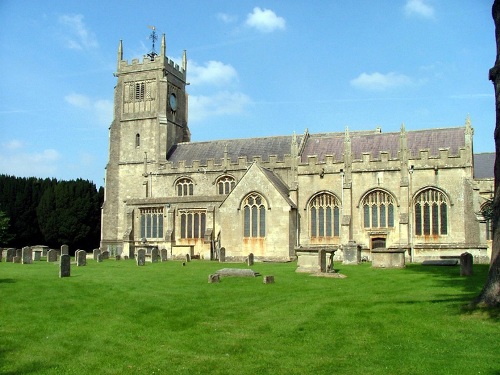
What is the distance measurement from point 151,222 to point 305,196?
444 inches

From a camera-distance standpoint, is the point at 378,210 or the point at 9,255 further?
the point at 378,210

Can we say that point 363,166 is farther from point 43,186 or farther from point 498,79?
point 43,186

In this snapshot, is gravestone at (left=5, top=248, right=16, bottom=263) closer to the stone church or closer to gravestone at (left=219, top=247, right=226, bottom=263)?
the stone church

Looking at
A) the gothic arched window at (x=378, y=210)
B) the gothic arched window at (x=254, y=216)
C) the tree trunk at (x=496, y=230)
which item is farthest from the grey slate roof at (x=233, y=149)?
the tree trunk at (x=496, y=230)

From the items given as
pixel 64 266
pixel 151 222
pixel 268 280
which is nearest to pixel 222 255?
pixel 151 222

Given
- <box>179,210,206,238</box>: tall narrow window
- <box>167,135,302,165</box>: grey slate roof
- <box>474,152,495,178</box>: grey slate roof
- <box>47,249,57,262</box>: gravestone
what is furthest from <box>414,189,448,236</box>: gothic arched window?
<box>47,249,57,262</box>: gravestone

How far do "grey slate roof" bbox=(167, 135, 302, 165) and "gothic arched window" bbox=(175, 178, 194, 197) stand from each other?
5.57 feet

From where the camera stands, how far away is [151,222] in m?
39.2

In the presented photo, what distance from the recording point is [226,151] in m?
40.5

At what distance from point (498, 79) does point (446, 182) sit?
833 inches

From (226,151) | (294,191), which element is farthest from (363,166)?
(226,151)

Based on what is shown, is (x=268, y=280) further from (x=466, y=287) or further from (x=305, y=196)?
(x=305, y=196)

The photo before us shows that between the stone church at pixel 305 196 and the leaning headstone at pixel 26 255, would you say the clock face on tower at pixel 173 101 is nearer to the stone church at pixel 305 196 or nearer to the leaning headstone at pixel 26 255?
the stone church at pixel 305 196

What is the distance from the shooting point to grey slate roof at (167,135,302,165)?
40875 millimetres
